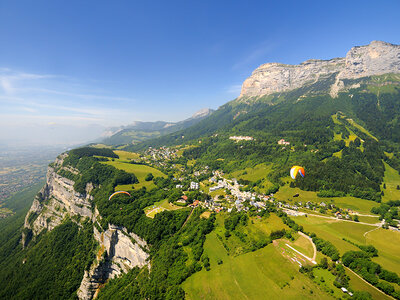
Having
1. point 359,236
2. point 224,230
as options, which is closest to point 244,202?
point 224,230

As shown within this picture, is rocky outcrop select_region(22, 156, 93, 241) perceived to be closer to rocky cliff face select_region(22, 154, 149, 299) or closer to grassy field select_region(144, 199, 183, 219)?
rocky cliff face select_region(22, 154, 149, 299)

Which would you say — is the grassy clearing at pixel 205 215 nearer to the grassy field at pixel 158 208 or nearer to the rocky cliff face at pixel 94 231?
the grassy field at pixel 158 208

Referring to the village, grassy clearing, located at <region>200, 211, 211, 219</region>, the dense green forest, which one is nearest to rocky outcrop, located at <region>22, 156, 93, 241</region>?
the village

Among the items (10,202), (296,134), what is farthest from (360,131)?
(10,202)

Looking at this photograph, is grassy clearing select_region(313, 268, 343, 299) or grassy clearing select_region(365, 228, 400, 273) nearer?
grassy clearing select_region(313, 268, 343, 299)

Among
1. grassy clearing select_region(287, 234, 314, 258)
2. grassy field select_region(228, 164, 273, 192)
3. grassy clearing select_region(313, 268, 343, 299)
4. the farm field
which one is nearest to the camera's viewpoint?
grassy clearing select_region(313, 268, 343, 299)
